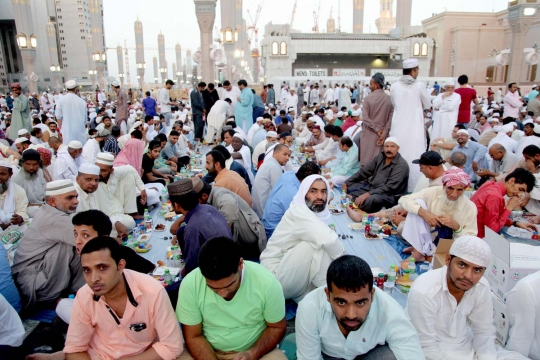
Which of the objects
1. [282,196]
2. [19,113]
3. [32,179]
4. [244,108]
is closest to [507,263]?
[282,196]

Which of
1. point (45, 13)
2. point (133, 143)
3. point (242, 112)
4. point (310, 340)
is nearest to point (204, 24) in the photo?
point (242, 112)

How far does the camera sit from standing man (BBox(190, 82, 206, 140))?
9.33 metres

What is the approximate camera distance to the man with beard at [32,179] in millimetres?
4148

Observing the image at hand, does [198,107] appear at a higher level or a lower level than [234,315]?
higher

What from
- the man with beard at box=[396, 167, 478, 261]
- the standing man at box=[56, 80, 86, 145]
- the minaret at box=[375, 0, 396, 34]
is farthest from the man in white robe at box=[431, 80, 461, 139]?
the minaret at box=[375, 0, 396, 34]

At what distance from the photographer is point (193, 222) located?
2.51m

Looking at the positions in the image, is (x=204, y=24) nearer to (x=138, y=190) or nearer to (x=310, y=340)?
(x=138, y=190)

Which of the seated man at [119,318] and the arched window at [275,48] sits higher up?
the arched window at [275,48]

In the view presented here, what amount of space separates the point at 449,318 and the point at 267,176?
2.50m

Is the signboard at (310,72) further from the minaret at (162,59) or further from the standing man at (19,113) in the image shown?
the minaret at (162,59)

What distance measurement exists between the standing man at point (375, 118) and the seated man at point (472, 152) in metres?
0.96

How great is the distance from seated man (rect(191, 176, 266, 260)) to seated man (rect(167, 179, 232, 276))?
0.50 meters

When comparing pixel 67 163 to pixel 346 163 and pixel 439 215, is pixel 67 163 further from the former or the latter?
pixel 439 215

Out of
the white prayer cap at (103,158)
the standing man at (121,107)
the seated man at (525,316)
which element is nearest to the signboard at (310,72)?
the standing man at (121,107)
